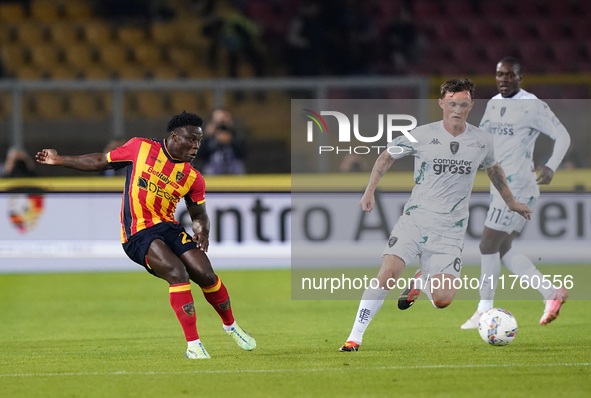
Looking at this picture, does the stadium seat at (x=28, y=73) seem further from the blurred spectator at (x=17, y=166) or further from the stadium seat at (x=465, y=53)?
the stadium seat at (x=465, y=53)

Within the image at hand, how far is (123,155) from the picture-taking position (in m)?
6.60

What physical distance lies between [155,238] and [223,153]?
6355mm

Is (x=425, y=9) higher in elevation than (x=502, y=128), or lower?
higher

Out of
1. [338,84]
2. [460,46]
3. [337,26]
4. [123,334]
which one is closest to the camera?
[123,334]

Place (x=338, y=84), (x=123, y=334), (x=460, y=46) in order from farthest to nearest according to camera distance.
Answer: (x=460, y=46) < (x=338, y=84) < (x=123, y=334)

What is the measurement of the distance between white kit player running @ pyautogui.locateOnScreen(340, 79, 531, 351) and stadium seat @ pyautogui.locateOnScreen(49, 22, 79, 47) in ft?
34.4

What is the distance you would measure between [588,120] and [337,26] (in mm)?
5243

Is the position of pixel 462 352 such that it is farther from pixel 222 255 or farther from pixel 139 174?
pixel 222 255

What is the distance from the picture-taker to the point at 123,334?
7.83m

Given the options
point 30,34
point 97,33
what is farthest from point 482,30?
point 30,34

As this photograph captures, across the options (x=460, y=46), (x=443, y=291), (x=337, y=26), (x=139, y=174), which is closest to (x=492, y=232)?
(x=443, y=291)

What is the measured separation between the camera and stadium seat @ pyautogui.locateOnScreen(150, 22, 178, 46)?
53.8ft

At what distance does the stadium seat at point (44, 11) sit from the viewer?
643 inches

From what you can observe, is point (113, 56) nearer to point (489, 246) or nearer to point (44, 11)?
point (44, 11)
